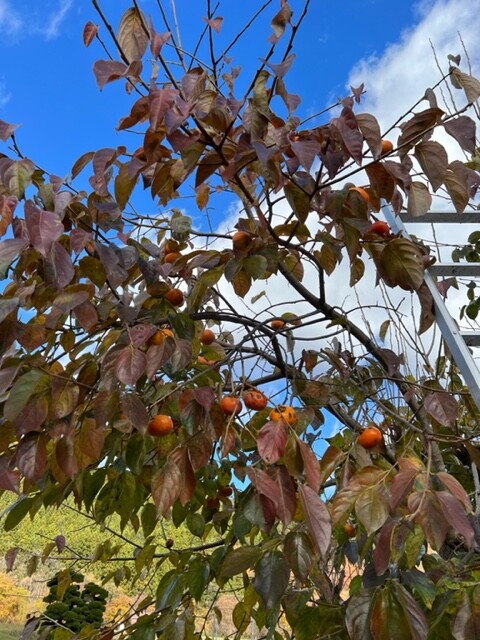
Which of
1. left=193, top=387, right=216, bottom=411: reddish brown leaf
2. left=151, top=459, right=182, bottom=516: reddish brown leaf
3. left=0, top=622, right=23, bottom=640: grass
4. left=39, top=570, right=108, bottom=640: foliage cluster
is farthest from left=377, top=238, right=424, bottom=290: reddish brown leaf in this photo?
left=0, top=622, right=23, bottom=640: grass

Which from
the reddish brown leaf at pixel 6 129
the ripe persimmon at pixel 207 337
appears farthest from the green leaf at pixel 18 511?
the reddish brown leaf at pixel 6 129

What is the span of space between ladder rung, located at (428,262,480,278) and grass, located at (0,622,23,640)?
6144 millimetres

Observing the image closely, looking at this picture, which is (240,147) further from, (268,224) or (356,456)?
(356,456)

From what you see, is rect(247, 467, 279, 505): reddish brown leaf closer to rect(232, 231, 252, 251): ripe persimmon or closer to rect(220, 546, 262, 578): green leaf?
rect(220, 546, 262, 578): green leaf

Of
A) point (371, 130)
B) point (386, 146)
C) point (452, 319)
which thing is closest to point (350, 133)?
point (371, 130)

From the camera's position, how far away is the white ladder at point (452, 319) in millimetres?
1064

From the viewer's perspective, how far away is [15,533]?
7.95 metres

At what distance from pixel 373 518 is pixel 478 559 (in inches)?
19.4

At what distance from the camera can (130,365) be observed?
825 mm

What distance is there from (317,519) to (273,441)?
4.5 inches

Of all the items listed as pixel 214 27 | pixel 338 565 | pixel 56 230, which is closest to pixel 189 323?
pixel 56 230

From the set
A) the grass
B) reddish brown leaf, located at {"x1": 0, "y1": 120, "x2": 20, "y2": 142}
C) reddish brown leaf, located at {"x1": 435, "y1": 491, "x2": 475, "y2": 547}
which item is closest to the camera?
reddish brown leaf, located at {"x1": 435, "y1": 491, "x2": 475, "y2": 547}

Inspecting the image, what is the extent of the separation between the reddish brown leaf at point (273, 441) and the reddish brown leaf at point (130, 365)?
0.62ft

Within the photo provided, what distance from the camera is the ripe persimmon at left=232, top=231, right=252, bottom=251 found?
104cm
